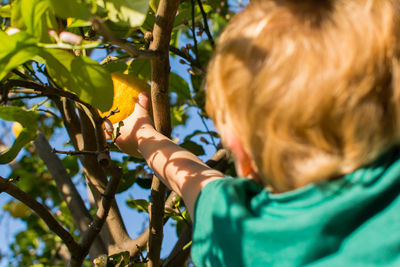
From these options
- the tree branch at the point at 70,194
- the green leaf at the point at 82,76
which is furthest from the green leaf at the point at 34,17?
the tree branch at the point at 70,194

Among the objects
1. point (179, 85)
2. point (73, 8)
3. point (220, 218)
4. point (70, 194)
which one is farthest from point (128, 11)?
point (70, 194)

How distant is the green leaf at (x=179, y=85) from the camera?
1.34 m

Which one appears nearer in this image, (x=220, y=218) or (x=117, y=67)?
(x=220, y=218)

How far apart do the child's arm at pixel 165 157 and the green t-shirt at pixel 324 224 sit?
148mm

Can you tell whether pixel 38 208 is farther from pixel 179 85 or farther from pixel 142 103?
pixel 179 85

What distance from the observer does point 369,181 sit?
25.5 inches

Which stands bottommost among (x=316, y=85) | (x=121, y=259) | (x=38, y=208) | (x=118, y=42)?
(x=121, y=259)

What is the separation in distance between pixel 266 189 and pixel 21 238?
2.44 meters

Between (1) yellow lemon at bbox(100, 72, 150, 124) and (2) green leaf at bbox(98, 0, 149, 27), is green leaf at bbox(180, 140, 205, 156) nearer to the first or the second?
(1) yellow lemon at bbox(100, 72, 150, 124)

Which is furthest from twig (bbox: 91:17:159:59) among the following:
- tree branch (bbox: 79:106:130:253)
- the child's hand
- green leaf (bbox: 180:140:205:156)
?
green leaf (bbox: 180:140:205:156)

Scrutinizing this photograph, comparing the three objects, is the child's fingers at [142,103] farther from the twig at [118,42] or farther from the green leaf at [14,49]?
the green leaf at [14,49]

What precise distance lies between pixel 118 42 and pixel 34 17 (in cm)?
16

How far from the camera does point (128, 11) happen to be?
723mm

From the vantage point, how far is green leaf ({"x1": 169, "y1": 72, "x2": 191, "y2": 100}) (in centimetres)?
134
